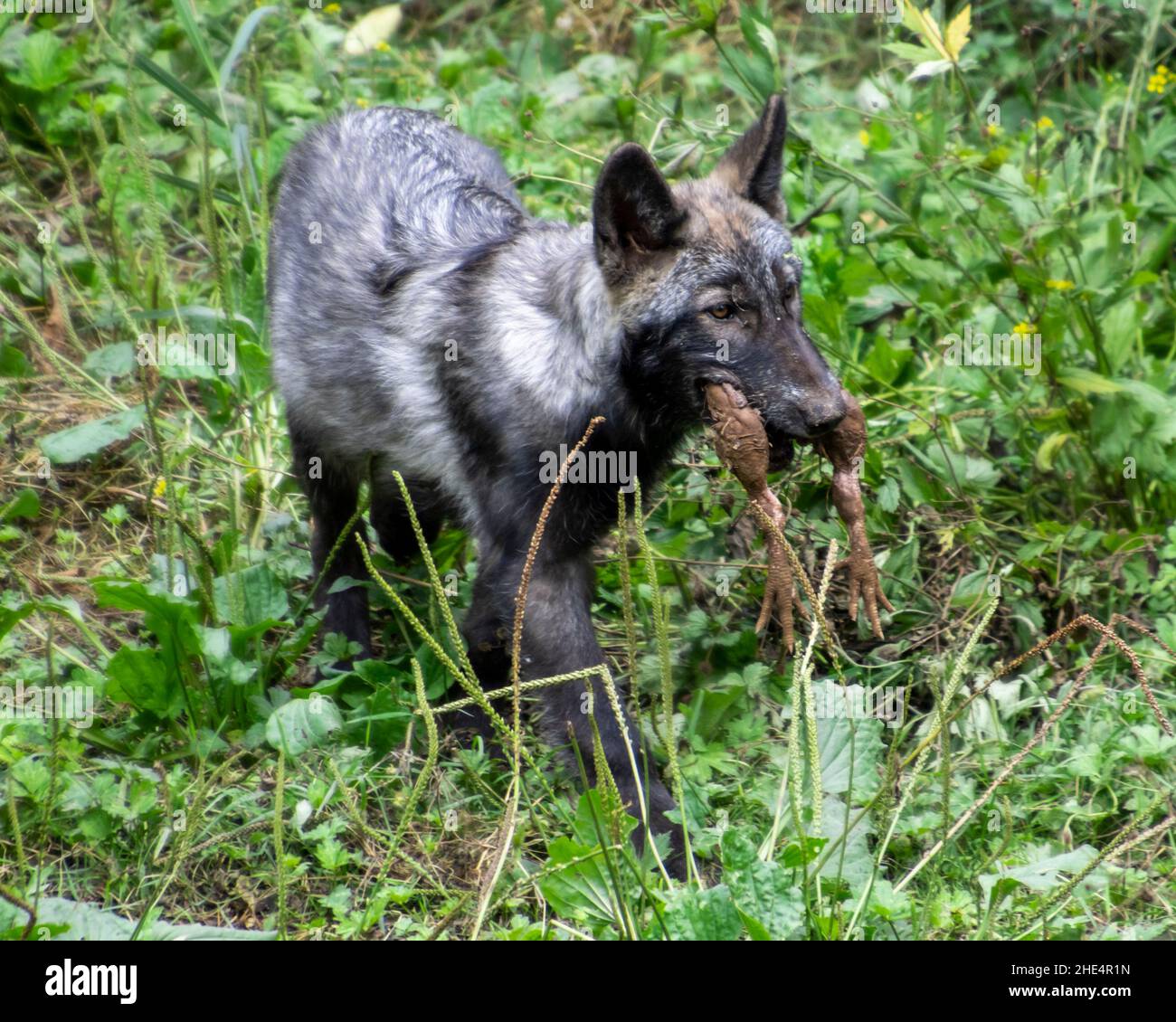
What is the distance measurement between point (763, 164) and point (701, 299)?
62cm

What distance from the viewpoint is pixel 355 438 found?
16.4 feet

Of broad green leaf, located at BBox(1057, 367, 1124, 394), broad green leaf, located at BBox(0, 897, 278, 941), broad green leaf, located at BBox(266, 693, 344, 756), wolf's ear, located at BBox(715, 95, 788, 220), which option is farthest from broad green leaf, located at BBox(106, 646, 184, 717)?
broad green leaf, located at BBox(1057, 367, 1124, 394)

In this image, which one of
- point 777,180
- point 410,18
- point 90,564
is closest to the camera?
point 777,180

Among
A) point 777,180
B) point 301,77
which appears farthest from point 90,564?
point 301,77

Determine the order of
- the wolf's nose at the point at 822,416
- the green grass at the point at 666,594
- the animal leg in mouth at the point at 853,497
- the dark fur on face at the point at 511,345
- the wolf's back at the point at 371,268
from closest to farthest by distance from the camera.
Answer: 1. the green grass at the point at 666,594
2. the wolf's nose at the point at 822,416
3. the dark fur on face at the point at 511,345
4. the animal leg in mouth at the point at 853,497
5. the wolf's back at the point at 371,268

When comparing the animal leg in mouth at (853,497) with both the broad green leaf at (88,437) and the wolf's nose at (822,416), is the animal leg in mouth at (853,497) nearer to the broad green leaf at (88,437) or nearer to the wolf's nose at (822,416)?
the wolf's nose at (822,416)

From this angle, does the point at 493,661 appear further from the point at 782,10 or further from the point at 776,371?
the point at 782,10

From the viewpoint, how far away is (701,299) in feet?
13.5

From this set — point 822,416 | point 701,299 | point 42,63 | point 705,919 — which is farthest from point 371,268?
point 42,63

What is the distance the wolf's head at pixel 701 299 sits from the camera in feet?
13.2

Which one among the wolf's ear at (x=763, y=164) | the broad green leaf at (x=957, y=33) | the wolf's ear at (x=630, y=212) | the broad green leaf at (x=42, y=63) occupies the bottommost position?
the wolf's ear at (x=630, y=212)

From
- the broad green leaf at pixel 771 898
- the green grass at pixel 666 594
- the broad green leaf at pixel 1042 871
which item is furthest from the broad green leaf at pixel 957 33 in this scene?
the broad green leaf at pixel 771 898
